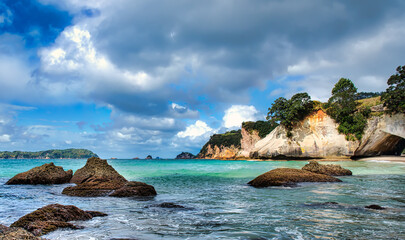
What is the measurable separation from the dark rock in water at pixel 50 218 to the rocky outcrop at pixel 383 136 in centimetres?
4951

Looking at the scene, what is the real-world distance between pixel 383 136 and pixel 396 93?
8.37 m

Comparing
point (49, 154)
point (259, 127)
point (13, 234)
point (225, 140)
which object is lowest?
point (13, 234)

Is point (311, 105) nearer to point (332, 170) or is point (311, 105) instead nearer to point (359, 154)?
point (359, 154)

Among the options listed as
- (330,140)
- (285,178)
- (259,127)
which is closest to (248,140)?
(259,127)

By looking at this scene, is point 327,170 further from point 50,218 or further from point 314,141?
point 314,141

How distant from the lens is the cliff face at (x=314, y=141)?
162 ft

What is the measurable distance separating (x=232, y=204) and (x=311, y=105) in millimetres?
52629

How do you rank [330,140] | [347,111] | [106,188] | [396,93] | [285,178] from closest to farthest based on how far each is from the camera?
1. [106,188]
2. [285,178]
3. [396,93]
4. [347,111]
5. [330,140]

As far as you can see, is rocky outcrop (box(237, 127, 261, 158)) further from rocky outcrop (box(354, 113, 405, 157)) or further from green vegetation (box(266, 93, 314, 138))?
rocky outcrop (box(354, 113, 405, 157))

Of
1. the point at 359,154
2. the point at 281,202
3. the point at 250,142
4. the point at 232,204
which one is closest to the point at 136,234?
the point at 232,204

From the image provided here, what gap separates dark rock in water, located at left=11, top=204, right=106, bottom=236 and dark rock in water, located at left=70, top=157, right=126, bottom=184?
8.48 metres

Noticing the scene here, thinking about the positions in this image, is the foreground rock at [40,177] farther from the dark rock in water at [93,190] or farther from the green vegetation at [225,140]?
the green vegetation at [225,140]

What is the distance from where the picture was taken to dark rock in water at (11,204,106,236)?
16.6ft

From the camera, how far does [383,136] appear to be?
142 ft
